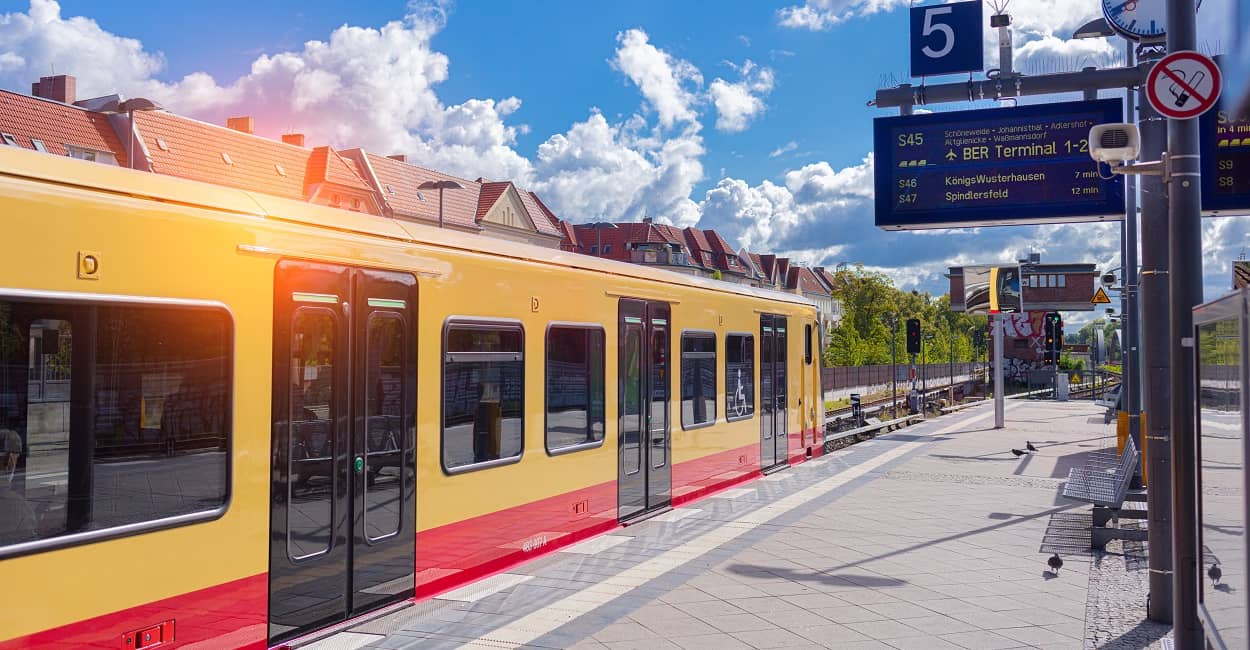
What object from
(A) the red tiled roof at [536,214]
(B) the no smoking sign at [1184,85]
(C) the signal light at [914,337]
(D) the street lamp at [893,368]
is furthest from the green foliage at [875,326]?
(B) the no smoking sign at [1184,85]

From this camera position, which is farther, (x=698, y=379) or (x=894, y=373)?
(x=894, y=373)

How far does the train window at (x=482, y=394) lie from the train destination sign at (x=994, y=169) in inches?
227

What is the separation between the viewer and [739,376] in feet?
48.6

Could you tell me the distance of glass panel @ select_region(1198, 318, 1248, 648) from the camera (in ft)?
13.2

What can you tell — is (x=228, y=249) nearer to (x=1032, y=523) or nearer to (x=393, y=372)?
(x=393, y=372)

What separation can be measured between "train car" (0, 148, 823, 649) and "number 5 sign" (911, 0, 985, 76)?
176 inches

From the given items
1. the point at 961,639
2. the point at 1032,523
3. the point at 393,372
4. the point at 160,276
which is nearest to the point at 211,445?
the point at 160,276

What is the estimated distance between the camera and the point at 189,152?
4406 centimetres

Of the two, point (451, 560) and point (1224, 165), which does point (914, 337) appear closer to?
point (1224, 165)

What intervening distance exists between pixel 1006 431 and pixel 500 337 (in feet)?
69.5

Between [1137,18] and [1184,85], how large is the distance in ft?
14.7

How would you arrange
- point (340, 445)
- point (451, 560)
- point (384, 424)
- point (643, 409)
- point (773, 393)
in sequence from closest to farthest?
point (340, 445), point (384, 424), point (451, 560), point (643, 409), point (773, 393)

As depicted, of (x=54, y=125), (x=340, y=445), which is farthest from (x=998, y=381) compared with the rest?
(x=54, y=125)

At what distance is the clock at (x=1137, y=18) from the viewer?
1009 cm
